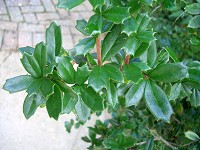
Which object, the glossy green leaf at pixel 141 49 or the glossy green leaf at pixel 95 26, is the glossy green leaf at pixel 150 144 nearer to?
the glossy green leaf at pixel 141 49

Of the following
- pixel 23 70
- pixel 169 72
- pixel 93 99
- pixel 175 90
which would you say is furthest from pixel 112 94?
pixel 23 70

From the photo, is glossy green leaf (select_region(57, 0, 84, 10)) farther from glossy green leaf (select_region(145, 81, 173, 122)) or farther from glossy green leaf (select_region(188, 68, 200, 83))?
glossy green leaf (select_region(188, 68, 200, 83))

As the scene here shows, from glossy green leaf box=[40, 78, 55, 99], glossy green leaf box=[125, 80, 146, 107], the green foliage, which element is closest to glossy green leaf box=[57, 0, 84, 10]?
the green foliage

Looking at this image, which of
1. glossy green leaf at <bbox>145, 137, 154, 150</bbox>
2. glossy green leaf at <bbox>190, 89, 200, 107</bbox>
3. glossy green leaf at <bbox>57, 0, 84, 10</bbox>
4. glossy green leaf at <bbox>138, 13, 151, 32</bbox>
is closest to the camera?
glossy green leaf at <bbox>57, 0, 84, 10</bbox>

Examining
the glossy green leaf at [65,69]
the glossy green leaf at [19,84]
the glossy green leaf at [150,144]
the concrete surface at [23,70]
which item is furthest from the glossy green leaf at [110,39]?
the concrete surface at [23,70]

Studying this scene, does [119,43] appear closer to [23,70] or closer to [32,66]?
[32,66]

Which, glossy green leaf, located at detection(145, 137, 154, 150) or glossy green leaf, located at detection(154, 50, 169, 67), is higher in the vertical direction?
glossy green leaf, located at detection(154, 50, 169, 67)
